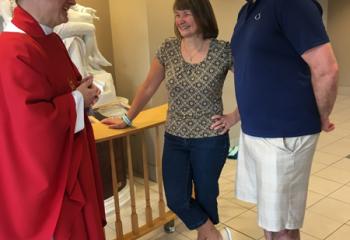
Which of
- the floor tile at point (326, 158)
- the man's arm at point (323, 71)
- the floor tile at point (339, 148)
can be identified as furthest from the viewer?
the floor tile at point (339, 148)

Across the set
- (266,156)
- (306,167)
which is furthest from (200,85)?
(306,167)

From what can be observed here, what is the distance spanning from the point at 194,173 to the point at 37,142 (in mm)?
891

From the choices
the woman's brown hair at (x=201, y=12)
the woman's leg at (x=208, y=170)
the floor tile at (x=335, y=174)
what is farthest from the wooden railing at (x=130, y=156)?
the floor tile at (x=335, y=174)

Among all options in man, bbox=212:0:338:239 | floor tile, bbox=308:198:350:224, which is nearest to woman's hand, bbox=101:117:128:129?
man, bbox=212:0:338:239

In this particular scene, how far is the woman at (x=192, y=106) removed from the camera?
1.75 m

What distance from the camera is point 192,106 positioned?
1786 mm

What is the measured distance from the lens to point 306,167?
58.9 inches

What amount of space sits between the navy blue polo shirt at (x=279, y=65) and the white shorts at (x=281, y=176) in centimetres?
4

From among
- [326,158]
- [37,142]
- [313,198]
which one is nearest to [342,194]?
[313,198]

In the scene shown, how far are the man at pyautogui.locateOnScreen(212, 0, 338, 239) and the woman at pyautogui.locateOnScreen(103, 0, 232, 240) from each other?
233 mm

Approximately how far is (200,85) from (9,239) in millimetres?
968

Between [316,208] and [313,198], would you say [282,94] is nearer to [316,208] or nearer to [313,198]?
[316,208]

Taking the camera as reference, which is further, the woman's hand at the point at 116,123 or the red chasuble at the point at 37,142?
the woman's hand at the point at 116,123

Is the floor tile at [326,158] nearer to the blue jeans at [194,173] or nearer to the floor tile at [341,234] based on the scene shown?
the floor tile at [341,234]
